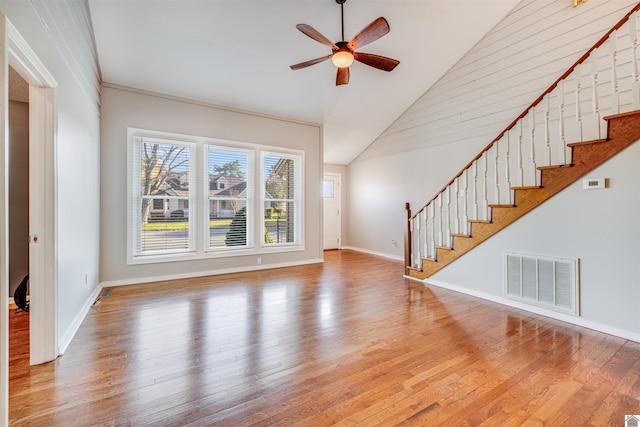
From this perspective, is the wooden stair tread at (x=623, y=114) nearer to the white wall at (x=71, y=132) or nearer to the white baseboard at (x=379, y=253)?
the white baseboard at (x=379, y=253)

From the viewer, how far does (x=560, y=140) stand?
10.4 ft

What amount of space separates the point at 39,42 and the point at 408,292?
4.49m

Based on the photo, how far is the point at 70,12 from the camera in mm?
2547

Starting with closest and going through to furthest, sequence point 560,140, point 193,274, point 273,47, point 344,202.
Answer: point 560,140
point 273,47
point 193,274
point 344,202

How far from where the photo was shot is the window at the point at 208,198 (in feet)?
14.6

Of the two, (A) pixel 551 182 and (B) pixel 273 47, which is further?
(B) pixel 273 47

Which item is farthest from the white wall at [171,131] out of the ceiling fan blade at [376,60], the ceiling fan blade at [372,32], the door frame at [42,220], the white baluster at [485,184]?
the white baluster at [485,184]

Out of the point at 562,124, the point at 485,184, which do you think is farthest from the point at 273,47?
the point at 562,124

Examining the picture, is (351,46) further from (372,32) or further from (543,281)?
(543,281)

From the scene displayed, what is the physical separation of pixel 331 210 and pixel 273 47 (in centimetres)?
473

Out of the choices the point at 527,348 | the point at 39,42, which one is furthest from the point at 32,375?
the point at 527,348

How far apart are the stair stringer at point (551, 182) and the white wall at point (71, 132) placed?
4.52 metres

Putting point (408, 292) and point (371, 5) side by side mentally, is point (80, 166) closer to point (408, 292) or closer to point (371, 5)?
point (371, 5)

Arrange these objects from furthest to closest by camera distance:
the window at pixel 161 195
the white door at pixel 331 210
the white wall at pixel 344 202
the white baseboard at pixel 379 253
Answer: the white wall at pixel 344 202 < the white door at pixel 331 210 < the white baseboard at pixel 379 253 < the window at pixel 161 195
